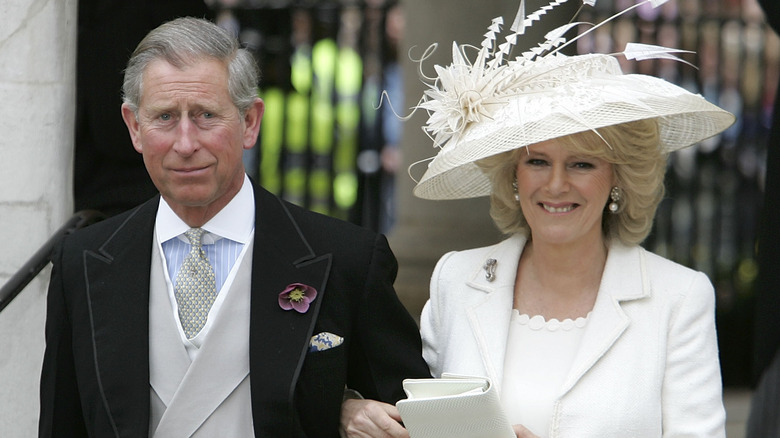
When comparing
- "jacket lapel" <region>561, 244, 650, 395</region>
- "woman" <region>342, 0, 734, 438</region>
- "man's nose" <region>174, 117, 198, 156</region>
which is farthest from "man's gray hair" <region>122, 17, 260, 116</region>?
"jacket lapel" <region>561, 244, 650, 395</region>

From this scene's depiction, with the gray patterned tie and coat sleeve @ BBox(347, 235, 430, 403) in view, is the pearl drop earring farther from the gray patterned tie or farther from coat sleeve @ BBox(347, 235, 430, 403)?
the gray patterned tie

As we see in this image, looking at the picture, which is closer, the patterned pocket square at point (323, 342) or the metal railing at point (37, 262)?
the patterned pocket square at point (323, 342)

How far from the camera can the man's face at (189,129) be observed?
315 cm

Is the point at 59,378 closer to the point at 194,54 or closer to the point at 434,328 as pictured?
the point at 194,54

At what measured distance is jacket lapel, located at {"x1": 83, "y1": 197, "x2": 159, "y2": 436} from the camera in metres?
3.15

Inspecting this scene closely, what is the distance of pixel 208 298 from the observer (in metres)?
3.22

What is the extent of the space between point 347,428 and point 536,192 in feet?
2.69

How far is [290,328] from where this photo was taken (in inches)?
126

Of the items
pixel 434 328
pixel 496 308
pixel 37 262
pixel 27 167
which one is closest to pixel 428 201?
pixel 27 167

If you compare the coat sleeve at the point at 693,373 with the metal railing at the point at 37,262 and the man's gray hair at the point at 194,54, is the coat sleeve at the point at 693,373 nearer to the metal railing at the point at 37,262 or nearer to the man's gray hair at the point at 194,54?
the man's gray hair at the point at 194,54

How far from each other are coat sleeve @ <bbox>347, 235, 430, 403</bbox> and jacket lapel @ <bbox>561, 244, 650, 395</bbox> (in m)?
0.45

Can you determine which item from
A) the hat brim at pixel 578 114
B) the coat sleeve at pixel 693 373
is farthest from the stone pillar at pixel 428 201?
the coat sleeve at pixel 693 373

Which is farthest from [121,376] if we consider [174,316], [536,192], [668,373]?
[668,373]

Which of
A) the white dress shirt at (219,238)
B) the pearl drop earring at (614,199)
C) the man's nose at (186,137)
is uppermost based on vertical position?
the man's nose at (186,137)
